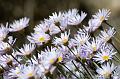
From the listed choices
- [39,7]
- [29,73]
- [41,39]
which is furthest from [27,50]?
[39,7]

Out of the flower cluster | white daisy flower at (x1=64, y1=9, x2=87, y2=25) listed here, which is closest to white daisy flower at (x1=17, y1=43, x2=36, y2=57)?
the flower cluster

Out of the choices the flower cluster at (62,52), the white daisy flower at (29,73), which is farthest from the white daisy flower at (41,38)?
the white daisy flower at (29,73)

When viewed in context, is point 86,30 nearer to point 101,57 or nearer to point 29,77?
point 101,57

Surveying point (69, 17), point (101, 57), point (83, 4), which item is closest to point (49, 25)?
point (69, 17)

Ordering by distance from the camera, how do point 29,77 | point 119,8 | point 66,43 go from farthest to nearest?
1. point 119,8
2. point 66,43
3. point 29,77

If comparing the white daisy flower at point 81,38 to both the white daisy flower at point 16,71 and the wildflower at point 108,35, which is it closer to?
the wildflower at point 108,35

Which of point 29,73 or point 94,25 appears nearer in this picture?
point 29,73

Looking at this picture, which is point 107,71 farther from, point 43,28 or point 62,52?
point 43,28
